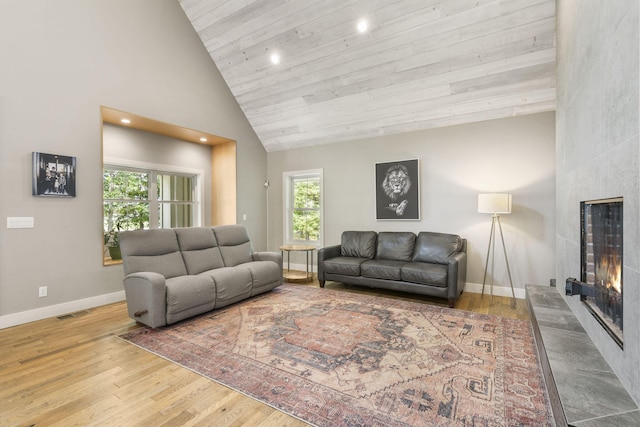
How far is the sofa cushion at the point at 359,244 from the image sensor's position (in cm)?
486

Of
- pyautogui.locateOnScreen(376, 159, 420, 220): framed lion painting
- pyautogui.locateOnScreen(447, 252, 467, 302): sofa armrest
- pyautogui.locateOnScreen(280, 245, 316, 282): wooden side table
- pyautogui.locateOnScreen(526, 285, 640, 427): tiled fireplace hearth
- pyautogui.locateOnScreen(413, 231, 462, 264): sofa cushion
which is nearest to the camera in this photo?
pyautogui.locateOnScreen(526, 285, 640, 427): tiled fireplace hearth

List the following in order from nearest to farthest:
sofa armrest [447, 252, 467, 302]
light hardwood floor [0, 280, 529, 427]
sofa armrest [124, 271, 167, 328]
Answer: light hardwood floor [0, 280, 529, 427], sofa armrest [124, 271, 167, 328], sofa armrest [447, 252, 467, 302]

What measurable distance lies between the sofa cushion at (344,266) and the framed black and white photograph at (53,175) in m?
3.35

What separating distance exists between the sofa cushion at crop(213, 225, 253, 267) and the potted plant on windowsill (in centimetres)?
136

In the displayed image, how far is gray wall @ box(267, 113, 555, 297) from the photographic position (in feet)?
13.0

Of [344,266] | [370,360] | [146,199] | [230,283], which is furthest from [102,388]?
[146,199]

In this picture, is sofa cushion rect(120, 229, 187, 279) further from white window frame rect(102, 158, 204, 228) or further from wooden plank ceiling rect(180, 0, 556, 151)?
wooden plank ceiling rect(180, 0, 556, 151)

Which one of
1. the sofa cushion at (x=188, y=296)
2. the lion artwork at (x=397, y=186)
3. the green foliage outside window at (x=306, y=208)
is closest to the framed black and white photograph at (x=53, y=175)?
the sofa cushion at (x=188, y=296)

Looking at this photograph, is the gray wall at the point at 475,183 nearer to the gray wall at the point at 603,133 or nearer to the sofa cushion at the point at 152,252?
the gray wall at the point at 603,133

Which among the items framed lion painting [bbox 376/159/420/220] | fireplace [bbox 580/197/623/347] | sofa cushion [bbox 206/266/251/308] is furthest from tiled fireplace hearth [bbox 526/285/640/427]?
sofa cushion [bbox 206/266/251/308]

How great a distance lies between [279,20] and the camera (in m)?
3.88

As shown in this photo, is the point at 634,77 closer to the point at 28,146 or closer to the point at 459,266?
the point at 459,266

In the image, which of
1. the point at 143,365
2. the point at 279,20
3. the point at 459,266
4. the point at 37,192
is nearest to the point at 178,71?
the point at 279,20

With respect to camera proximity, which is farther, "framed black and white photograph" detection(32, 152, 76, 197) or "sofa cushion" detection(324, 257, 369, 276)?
"sofa cushion" detection(324, 257, 369, 276)
